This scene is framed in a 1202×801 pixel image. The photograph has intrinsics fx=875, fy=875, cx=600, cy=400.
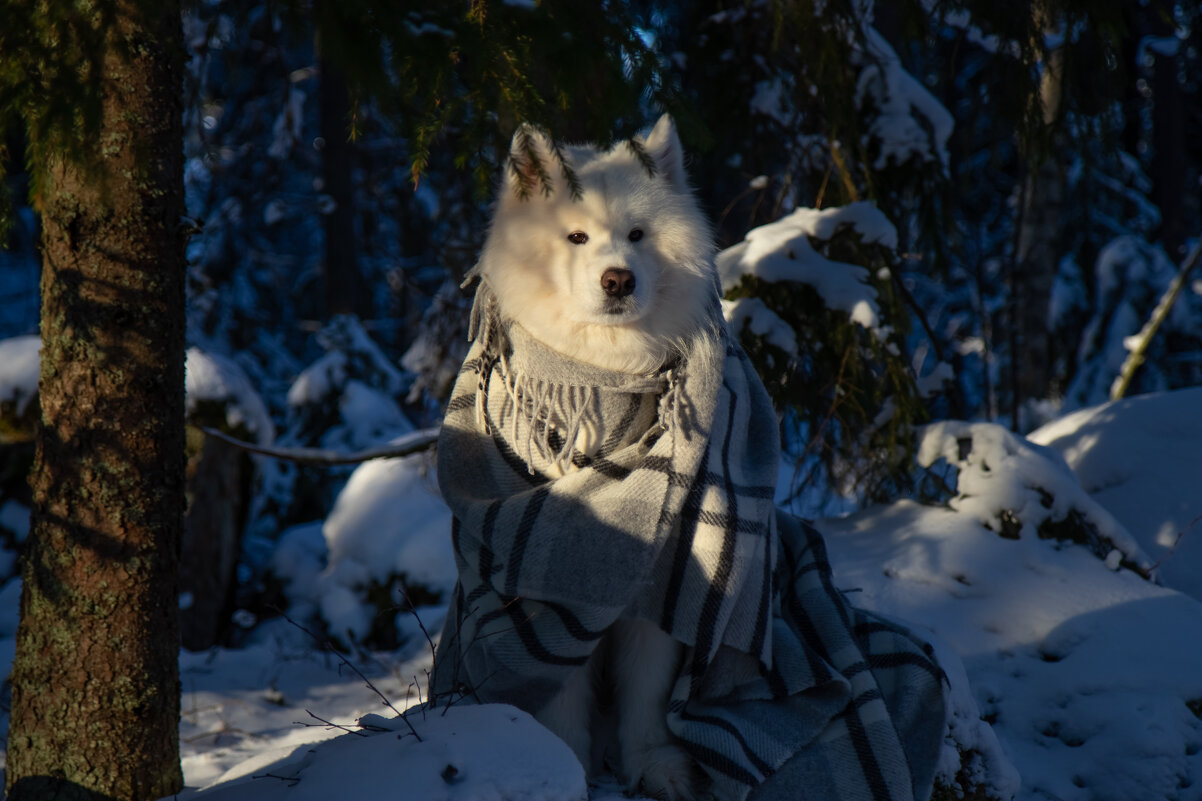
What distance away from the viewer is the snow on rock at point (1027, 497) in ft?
12.6

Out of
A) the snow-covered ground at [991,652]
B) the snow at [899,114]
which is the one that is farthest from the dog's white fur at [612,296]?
the snow at [899,114]

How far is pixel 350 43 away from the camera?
1.62 metres

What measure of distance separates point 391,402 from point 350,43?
25.4 feet

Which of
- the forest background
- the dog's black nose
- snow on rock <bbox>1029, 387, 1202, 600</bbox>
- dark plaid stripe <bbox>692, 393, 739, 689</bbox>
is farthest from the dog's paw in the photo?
snow on rock <bbox>1029, 387, 1202, 600</bbox>

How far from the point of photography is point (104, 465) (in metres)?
2.18

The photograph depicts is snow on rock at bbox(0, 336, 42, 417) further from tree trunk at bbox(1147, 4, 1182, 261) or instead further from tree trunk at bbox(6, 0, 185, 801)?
tree trunk at bbox(1147, 4, 1182, 261)

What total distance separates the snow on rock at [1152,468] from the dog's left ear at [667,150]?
9.27 ft

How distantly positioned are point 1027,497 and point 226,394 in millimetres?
5115

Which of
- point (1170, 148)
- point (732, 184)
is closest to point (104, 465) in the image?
point (732, 184)

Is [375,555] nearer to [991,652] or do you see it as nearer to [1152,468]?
[991,652]

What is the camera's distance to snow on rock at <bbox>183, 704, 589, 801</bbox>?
1.76m

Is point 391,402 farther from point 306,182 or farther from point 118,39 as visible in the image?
point 306,182

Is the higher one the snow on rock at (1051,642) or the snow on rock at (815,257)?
the snow on rock at (815,257)

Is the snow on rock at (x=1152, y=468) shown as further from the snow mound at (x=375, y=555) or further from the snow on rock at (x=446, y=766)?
the snow mound at (x=375, y=555)
